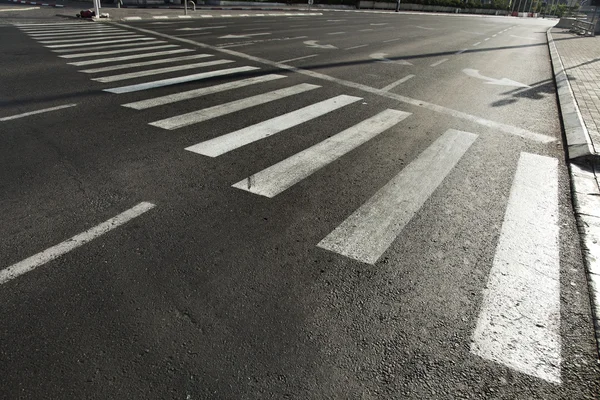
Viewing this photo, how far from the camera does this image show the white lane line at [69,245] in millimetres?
3004

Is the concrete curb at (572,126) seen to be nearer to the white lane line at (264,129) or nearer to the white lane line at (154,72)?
the white lane line at (264,129)

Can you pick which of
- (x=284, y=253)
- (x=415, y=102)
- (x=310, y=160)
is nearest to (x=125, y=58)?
(x=415, y=102)

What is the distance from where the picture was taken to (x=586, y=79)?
10977 mm

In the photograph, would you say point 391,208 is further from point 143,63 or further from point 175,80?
point 143,63

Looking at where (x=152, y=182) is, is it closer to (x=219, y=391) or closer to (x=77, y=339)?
(x=77, y=339)

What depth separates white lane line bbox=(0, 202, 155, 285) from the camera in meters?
3.00

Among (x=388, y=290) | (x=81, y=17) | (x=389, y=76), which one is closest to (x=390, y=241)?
(x=388, y=290)

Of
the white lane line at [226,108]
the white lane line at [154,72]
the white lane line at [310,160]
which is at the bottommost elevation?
the white lane line at [310,160]

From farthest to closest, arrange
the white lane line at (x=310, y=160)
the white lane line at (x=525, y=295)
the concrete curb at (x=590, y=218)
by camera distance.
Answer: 1. the white lane line at (x=310, y=160)
2. the concrete curb at (x=590, y=218)
3. the white lane line at (x=525, y=295)

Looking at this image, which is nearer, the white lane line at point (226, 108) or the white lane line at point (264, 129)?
the white lane line at point (264, 129)

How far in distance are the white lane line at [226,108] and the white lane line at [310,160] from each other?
6.51 feet

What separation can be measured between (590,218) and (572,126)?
3.49 metres

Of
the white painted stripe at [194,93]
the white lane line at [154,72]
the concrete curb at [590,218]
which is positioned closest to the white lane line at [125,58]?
the white lane line at [154,72]

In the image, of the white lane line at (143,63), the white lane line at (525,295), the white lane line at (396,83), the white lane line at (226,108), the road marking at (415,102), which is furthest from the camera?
the white lane line at (143,63)
